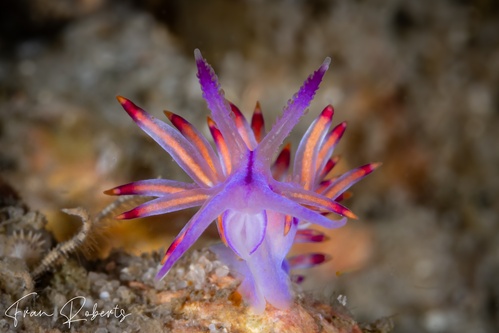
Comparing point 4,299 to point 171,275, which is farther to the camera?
point 171,275

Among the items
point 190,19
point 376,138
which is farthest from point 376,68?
point 190,19

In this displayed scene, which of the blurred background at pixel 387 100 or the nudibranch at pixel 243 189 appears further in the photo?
the blurred background at pixel 387 100

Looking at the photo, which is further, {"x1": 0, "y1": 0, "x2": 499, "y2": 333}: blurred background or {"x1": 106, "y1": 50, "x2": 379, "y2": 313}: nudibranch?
{"x1": 0, "y1": 0, "x2": 499, "y2": 333}: blurred background

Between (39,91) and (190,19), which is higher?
(190,19)

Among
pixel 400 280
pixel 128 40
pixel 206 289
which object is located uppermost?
pixel 128 40

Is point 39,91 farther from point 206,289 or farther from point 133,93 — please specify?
point 206,289

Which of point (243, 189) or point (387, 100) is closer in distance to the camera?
point (243, 189)

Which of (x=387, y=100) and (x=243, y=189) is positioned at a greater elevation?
(x=387, y=100)

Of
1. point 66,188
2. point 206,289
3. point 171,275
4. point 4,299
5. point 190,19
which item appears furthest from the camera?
point 190,19
